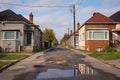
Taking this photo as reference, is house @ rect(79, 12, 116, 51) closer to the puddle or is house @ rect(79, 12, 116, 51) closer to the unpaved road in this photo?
the unpaved road

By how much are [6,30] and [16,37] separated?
1902mm

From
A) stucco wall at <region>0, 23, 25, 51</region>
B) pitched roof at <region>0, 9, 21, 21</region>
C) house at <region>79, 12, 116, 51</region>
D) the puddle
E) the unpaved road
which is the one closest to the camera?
the unpaved road

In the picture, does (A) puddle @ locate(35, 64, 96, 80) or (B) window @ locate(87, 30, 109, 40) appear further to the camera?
(B) window @ locate(87, 30, 109, 40)

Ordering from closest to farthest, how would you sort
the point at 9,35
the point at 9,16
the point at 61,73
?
the point at 61,73
the point at 9,35
the point at 9,16

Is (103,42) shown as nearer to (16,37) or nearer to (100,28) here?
(100,28)

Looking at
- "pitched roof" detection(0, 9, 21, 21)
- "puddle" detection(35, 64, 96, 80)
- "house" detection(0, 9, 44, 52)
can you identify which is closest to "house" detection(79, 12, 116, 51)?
"house" detection(0, 9, 44, 52)

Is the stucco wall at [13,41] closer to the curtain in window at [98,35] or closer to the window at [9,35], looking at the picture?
the window at [9,35]

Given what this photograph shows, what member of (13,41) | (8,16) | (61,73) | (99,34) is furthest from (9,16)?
(61,73)

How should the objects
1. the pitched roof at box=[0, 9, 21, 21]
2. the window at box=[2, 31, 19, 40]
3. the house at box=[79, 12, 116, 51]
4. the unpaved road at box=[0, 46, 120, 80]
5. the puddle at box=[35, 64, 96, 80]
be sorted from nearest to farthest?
the unpaved road at box=[0, 46, 120, 80], the puddle at box=[35, 64, 96, 80], the window at box=[2, 31, 19, 40], the pitched roof at box=[0, 9, 21, 21], the house at box=[79, 12, 116, 51]

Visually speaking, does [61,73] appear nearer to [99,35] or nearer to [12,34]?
[12,34]

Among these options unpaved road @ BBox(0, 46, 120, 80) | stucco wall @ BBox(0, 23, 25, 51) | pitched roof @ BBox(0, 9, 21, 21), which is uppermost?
pitched roof @ BBox(0, 9, 21, 21)

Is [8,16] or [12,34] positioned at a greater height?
[8,16]

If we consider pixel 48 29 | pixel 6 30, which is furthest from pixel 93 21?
pixel 48 29

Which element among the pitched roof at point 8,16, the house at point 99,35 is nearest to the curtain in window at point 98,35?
the house at point 99,35
